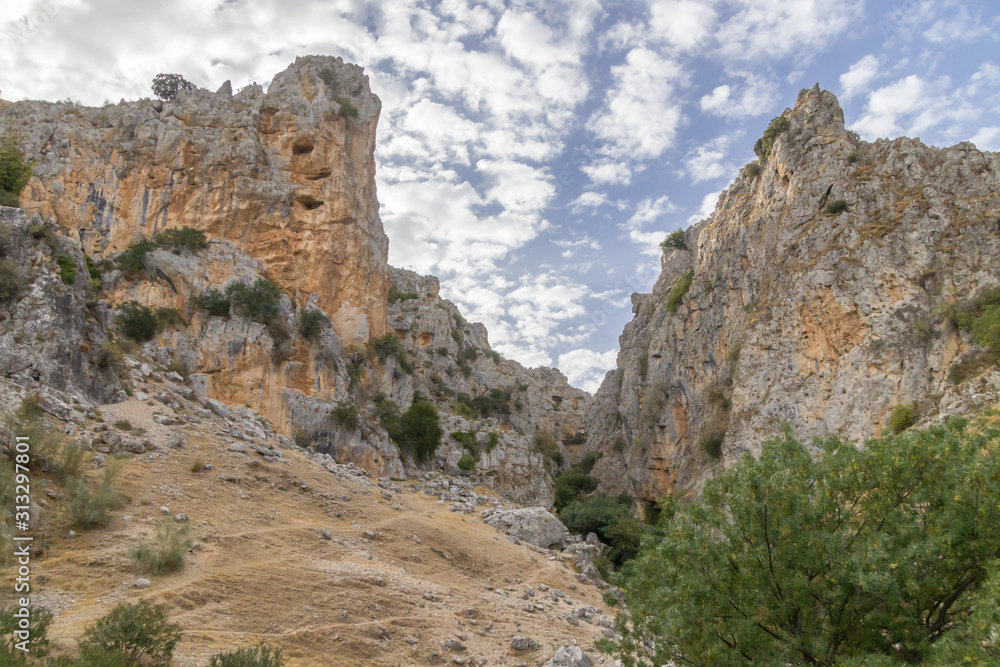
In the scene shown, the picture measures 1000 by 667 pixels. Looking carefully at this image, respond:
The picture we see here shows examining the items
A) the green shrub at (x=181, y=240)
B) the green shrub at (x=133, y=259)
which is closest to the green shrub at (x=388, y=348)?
the green shrub at (x=181, y=240)

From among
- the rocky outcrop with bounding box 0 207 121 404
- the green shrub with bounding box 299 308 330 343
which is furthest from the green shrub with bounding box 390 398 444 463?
the rocky outcrop with bounding box 0 207 121 404

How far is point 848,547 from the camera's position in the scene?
22.4 ft

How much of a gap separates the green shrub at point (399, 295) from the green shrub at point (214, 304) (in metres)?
23.1

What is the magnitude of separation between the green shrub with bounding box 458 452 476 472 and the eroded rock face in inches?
381

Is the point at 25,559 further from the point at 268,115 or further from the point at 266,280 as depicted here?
the point at 268,115

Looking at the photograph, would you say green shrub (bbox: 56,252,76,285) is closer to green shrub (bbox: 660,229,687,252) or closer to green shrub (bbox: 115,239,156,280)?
green shrub (bbox: 115,239,156,280)

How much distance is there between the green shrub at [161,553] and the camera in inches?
355

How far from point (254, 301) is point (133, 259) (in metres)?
6.08

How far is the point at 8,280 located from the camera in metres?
13.8

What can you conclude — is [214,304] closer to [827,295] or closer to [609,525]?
[609,525]

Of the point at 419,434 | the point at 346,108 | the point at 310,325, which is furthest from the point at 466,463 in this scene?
the point at 346,108

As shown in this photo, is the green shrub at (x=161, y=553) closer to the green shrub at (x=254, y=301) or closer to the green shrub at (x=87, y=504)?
the green shrub at (x=87, y=504)

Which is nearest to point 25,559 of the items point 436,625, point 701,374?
point 436,625

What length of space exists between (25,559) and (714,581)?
9541 millimetres
